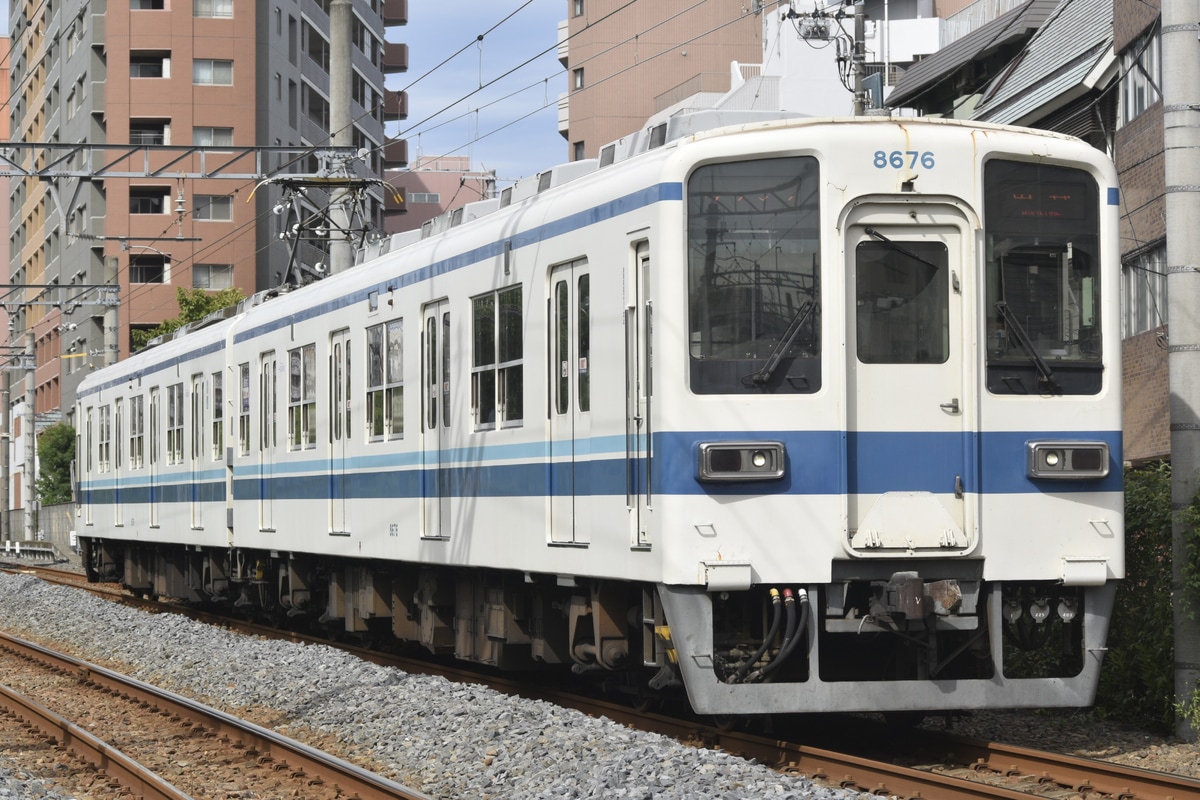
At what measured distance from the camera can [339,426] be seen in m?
14.1

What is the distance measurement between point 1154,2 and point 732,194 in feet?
36.7

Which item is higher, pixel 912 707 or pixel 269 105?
pixel 269 105

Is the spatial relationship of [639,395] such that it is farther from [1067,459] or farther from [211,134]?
[211,134]

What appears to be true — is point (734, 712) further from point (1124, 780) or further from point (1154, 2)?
point (1154, 2)

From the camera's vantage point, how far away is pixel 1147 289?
1973cm

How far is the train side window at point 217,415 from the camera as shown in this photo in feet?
59.2

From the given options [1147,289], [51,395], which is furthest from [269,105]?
[1147,289]

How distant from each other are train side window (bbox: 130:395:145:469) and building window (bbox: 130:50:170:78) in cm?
4171

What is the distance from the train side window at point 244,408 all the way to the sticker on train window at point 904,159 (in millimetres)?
9612

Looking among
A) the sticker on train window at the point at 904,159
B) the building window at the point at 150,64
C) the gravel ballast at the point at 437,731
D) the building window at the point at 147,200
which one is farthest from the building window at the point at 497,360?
the building window at the point at 150,64

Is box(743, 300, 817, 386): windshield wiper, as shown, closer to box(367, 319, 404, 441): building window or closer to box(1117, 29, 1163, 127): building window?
box(367, 319, 404, 441): building window

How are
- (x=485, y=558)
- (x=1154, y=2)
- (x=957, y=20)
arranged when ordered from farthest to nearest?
(x=957, y=20)
(x=1154, y=2)
(x=485, y=558)

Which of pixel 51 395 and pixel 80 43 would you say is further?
pixel 51 395

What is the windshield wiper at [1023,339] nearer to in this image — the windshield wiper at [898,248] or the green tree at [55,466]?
the windshield wiper at [898,248]
